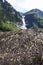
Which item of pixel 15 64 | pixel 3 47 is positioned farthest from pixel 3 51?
pixel 15 64

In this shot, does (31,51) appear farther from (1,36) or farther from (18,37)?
(1,36)

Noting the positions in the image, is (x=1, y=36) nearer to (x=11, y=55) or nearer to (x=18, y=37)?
(x=18, y=37)

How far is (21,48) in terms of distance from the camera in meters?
13.5

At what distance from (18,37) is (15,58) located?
254 cm

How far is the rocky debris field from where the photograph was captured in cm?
1238

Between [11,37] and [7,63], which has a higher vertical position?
[11,37]

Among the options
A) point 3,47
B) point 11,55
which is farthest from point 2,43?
point 11,55

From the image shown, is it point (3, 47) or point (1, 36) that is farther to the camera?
point (1, 36)

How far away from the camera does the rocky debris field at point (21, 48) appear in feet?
40.6

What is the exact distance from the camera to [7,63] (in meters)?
12.3

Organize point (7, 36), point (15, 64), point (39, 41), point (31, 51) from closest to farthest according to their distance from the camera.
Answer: point (15, 64) < point (31, 51) < point (39, 41) < point (7, 36)

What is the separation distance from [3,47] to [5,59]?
148 cm

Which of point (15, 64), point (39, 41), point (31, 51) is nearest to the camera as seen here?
point (15, 64)

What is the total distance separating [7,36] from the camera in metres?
15.0
